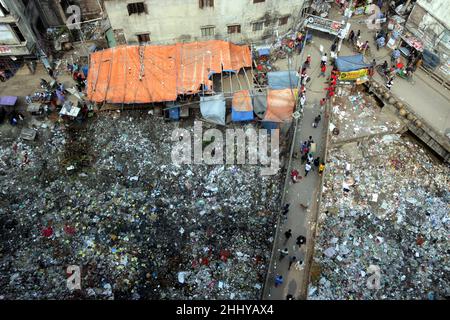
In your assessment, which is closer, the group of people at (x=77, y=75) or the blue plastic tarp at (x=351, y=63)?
the blue plastic tarp at (x=351, y=63)

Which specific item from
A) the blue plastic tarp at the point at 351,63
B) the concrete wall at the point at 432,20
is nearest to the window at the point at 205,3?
the blue plastic tarp at the point at 351,63

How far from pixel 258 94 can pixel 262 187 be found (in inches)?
216

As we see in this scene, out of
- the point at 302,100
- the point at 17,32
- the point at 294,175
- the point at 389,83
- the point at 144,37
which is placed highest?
the point at 17,32

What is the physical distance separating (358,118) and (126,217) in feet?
49.7

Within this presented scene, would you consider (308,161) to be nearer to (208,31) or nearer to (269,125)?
(269,125)

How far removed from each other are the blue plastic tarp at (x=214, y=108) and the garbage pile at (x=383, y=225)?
6.86 meters

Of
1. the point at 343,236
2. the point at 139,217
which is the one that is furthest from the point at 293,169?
the point at 139,217

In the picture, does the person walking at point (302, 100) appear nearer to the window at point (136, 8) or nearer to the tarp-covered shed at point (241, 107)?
the tarp-covered shed at point (241, 107)

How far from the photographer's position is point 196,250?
1945 cm

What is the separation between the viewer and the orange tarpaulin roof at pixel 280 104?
72.9 ft

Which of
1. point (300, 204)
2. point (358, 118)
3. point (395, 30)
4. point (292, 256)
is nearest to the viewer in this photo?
point (292, 256)

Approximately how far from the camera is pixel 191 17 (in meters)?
23.3

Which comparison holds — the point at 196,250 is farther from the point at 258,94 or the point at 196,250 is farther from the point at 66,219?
the point at 258,94

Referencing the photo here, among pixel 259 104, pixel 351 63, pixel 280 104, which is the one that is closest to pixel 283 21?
pixel 351 63
